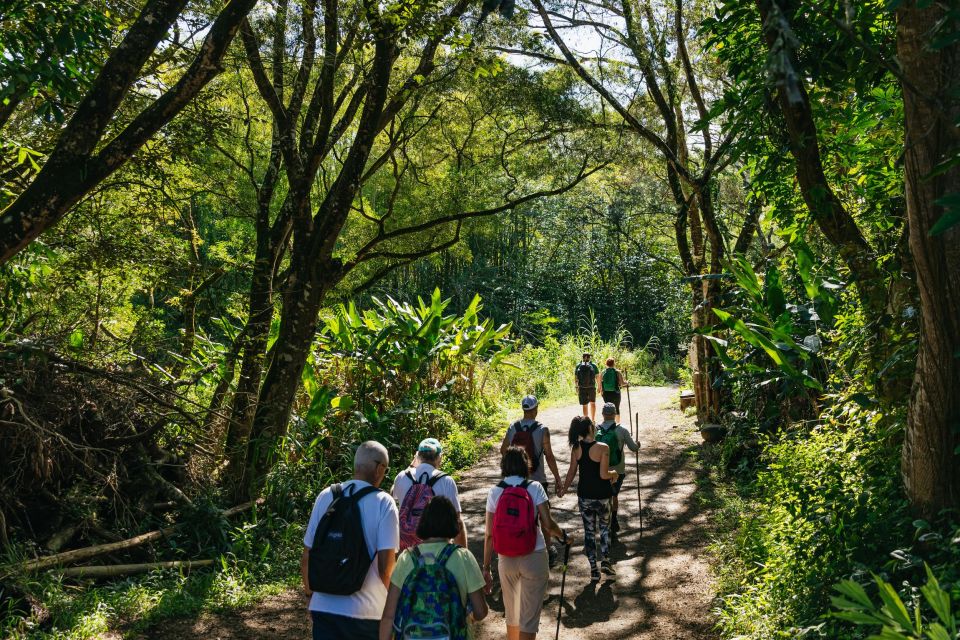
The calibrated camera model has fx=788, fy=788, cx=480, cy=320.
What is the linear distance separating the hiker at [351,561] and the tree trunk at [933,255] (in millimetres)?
3432

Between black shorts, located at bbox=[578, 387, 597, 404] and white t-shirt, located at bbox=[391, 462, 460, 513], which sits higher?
black shorts, located at bbox=[578, 387, 597, 404]

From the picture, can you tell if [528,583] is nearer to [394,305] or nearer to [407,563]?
[407,563]

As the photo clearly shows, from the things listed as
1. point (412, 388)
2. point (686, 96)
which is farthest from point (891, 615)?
point (686, 96)

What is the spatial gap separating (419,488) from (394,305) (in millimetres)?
9447

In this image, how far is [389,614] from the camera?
4023 mm

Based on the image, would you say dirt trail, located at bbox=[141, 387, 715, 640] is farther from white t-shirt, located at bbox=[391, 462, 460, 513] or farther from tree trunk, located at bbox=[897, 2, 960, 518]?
tree trunk, located at bbox=[897, 2, 960, 518]

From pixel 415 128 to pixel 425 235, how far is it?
2376 mm

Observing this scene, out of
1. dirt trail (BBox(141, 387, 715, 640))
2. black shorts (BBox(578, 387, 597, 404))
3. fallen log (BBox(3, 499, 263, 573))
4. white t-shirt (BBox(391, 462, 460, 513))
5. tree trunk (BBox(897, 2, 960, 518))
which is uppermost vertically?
tree trunk (BBox(897, 2, 960, 518))

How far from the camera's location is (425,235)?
15930 mm

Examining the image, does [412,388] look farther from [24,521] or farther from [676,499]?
[24,521]

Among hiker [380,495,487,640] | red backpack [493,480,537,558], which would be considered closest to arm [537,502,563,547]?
red backpack [493,480,537,558]

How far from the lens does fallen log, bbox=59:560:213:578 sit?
6.86m

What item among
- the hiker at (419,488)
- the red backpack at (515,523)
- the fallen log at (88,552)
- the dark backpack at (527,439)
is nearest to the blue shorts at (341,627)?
the hiker at (419,488)

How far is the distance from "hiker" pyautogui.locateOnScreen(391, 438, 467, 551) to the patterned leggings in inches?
100
